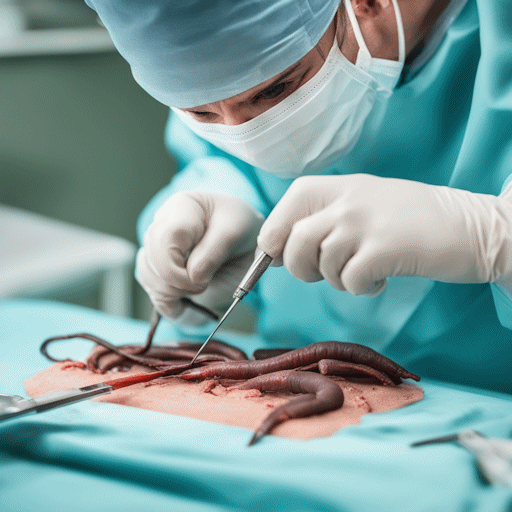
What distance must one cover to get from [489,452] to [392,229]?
1.17 ft

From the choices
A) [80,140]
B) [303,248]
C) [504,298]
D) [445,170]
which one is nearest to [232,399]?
[303,248]

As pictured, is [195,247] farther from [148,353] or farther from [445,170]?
[445,170]

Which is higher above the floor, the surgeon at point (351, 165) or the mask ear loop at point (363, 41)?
the mask ear loop at point (363, 41)

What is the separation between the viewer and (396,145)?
3.88ft

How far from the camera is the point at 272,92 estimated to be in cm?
106

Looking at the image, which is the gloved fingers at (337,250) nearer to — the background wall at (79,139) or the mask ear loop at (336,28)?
the mask ear loop at (336,28)

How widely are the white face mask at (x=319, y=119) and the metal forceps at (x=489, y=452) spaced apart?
0.61 m

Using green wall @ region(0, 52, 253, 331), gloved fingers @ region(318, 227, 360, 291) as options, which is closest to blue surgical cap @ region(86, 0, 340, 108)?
gloved fingers @ region(318, 227, 360, 291)

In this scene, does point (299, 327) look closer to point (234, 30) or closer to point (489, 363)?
point (489, 363)

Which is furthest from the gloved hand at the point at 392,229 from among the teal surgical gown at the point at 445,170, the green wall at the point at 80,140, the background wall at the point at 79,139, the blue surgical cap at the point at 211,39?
the background wall at the point at 79,139

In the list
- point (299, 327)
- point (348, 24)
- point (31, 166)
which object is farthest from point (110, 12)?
point (31, 166)

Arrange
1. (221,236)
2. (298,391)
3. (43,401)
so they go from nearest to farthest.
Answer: (43,401), (298,391), (221,236)

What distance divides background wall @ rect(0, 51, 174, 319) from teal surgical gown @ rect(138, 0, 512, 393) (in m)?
1.57

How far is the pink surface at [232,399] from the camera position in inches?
33.4
